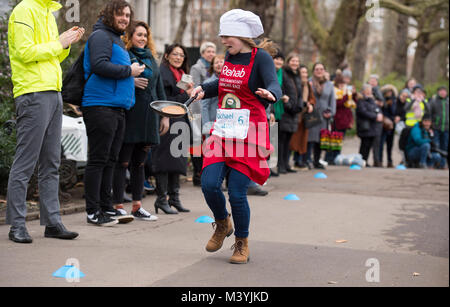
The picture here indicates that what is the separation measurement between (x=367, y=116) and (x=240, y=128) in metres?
11.8

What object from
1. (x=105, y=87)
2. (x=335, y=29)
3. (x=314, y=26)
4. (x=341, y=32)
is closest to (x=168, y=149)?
(x=105, y=87)

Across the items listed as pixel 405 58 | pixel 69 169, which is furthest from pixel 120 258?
pixel 405 58

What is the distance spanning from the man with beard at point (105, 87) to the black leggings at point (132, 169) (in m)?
0.52

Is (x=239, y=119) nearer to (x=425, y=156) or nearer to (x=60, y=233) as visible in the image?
(x=60, y=233)

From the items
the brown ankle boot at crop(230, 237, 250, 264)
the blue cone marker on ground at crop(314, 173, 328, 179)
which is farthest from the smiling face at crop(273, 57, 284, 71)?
the brown ankle boot at crop(230, 237, 250, 264)

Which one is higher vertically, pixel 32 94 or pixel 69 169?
pixel 32 94

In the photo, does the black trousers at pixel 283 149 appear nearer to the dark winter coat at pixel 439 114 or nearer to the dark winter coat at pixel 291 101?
the dark winter coat at pixel 291 101

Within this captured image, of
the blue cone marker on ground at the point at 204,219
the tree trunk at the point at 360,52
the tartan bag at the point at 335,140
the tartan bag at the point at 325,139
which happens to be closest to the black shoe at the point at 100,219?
the blue cone marker on ground at the point at 204,219

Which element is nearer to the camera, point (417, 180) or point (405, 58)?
point (417, 180)

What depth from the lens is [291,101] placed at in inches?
542

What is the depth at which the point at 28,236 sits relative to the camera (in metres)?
6.42
